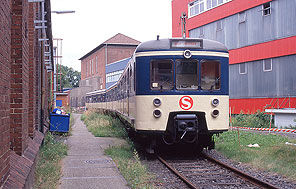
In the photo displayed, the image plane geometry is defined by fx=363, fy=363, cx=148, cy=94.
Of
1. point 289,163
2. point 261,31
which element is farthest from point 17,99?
point 261,31

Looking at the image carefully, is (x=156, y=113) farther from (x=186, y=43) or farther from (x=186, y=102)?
(x=186, y=43)

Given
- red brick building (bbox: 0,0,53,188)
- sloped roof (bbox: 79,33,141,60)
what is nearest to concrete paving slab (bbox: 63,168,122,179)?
red brick building (bbox: 0,0,53,188)

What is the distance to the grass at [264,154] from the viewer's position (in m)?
8.17

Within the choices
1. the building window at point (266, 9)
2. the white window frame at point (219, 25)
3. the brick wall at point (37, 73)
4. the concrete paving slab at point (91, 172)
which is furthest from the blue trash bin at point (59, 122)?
the white window frame at point (219, 25)

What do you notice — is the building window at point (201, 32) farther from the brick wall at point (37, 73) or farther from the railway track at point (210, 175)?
the railway track at point (210, 175)

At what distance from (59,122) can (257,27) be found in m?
15.3

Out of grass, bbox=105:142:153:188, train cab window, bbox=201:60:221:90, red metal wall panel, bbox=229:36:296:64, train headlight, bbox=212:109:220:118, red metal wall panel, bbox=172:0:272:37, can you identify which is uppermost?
red metal wall panel, bbox=172:0:272:37

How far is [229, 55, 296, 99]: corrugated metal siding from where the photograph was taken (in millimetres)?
21688

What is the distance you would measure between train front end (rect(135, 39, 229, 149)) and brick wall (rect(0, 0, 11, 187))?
16.8 ft

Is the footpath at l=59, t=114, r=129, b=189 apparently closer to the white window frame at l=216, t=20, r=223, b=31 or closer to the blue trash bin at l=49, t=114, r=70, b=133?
the blue trash bin at l=49, t=114, r=70, b=133

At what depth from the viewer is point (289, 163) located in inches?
341

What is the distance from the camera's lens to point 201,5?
31.2m

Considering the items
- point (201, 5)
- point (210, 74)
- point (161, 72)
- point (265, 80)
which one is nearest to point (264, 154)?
point (210, 74)

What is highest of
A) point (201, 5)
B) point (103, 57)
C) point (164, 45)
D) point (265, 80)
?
point (201, 5)
